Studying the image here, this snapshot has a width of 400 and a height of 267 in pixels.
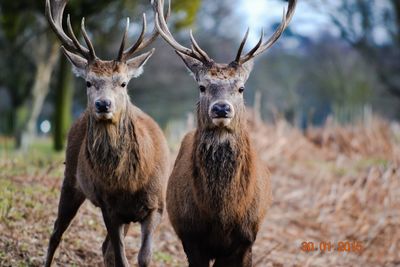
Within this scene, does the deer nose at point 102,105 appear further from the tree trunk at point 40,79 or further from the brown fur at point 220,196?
the tree trunk at point 40,79

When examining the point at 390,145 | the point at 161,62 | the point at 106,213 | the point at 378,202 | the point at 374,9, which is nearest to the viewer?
the point at 106,213

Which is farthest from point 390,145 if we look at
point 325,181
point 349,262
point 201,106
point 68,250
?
point 201,106

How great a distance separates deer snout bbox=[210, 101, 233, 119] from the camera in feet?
17.2

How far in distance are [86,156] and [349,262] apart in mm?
4221

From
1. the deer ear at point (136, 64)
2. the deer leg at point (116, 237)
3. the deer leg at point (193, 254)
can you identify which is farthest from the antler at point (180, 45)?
the deer leg at point (116, 237)

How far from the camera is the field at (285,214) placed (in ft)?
25.2

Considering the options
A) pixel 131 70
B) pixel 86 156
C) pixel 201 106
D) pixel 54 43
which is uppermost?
pixel 54 43

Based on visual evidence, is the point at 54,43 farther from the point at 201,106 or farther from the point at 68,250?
the point at 201,106

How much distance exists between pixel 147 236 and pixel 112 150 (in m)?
0.86

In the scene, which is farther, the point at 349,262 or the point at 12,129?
the point at 12,129

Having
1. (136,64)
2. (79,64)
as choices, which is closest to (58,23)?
(79,64)

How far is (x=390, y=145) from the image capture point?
625 inches

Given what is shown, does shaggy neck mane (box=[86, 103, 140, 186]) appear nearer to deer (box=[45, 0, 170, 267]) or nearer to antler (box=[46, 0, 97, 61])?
deer (box=[45, 0, 170, 267])
